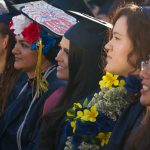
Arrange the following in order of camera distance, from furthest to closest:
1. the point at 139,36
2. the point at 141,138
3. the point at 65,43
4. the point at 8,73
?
the point at 8,73 < the point at 65,43 < the point at 139,36 < the point at 141,138

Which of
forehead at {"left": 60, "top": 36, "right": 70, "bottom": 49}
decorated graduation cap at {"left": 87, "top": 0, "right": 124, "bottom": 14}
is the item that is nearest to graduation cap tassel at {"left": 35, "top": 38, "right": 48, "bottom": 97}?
forehead at {"left": 60, "top": 36, "right": 70, "bottom": 49}

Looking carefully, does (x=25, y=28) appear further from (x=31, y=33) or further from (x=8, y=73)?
(x=8, y=73)

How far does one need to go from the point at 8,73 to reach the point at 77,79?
1.30 meters

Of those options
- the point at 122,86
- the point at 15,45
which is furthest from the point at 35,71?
the point at 122,86

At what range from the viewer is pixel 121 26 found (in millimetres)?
2711

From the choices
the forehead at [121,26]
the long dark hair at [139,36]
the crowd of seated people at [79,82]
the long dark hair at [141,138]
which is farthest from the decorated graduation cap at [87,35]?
the long dark hair at [141,138]

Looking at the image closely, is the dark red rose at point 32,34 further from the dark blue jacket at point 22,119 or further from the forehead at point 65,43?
the forehead at point 65,43

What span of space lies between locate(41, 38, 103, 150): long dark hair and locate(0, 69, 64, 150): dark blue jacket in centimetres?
29

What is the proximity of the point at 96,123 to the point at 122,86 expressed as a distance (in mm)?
276

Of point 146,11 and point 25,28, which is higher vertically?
point 146,11

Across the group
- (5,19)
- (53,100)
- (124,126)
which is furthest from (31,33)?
(124,126)

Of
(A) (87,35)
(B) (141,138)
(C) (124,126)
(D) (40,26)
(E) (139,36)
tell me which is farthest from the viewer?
(D) (40,26)

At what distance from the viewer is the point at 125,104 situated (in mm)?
2701

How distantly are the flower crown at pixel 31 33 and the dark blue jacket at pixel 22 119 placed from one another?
0.22 metres
